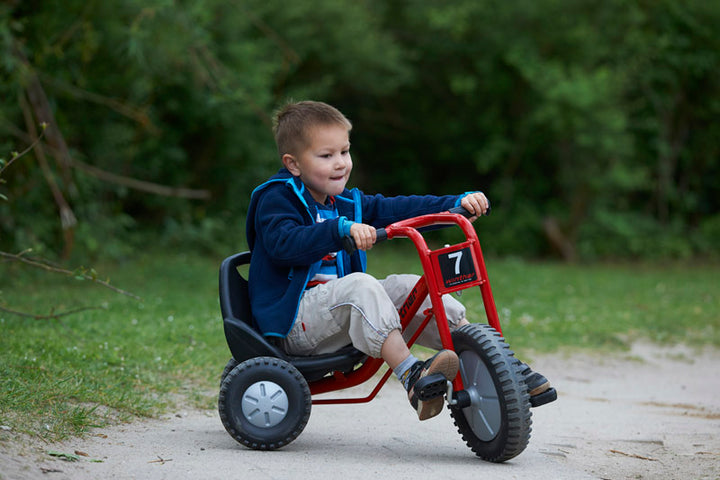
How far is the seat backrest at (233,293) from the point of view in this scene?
4.28m

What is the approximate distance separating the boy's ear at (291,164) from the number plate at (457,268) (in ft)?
2.86

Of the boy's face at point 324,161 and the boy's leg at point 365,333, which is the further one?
the boy's face at point 324,161

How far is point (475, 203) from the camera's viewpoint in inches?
168

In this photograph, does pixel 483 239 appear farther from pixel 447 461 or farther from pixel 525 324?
pixel 447 461

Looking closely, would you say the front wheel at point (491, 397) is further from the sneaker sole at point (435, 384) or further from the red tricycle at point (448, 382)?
the sneaker sole at point (435, 384)

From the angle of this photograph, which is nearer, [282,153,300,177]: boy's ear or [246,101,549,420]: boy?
[246,101,549,420]: boy

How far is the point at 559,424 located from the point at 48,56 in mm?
8329

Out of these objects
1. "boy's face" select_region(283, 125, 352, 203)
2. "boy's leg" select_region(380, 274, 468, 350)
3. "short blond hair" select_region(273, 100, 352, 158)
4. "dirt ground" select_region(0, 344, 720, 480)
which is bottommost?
"dirt ground" select_region(0, 344, 720, 480)

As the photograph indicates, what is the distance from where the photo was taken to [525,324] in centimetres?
883

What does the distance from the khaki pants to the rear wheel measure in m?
0.20

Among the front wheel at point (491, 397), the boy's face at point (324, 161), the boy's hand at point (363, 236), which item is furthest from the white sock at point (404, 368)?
the boy's face at point (324, 161)

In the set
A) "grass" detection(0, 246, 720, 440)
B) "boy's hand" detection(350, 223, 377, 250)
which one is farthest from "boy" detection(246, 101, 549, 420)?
"grass" detection(0, 246, 720, 440)

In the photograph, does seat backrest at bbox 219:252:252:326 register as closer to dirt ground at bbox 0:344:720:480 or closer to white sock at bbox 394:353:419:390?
dirt ground at bbox 0:344:720:480

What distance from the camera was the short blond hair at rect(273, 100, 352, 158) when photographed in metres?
4.27
